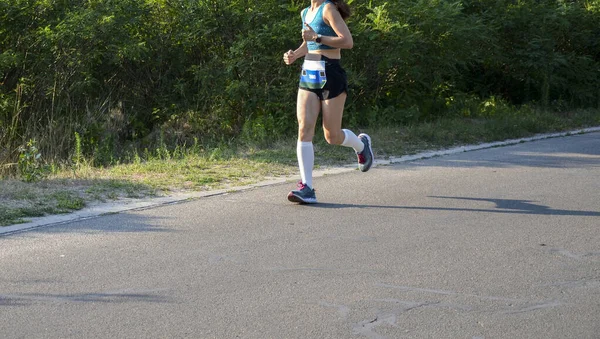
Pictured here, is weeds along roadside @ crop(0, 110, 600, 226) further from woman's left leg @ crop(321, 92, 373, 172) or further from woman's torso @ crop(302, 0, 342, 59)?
woman's torso @ crop(302, 0, 342, 59)

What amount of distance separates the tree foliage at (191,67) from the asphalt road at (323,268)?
4.49m

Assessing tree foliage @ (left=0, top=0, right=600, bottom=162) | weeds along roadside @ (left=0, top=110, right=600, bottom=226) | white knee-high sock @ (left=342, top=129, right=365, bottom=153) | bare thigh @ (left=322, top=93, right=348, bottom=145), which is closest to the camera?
weeds along roadside @ (left=0, top=110, right=600, bottom=226)

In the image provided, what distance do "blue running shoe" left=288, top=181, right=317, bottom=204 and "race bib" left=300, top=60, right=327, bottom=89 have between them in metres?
0.87

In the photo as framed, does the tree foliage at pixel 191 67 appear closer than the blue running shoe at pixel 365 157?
No

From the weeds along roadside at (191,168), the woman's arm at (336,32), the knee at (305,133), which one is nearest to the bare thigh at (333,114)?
the knee at (305,133)

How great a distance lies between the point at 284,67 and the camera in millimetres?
13180

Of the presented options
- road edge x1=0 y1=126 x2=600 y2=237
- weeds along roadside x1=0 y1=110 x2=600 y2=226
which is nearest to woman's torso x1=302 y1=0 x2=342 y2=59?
road edge x1=0 y1=126 x2=600 y2=237

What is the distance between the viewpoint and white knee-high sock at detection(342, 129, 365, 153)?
337 inches

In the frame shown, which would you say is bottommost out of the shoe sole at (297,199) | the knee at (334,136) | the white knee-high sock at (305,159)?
the shoe sole at (297,199)

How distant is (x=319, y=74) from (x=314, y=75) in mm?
46

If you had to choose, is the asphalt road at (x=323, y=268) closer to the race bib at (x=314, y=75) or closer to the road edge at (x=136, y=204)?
the road edge at (x=136, y=204)

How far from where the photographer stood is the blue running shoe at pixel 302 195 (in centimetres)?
804

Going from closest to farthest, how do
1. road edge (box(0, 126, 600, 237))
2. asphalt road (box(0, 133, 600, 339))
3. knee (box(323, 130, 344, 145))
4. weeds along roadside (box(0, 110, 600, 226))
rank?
asphalt road (box(0, 133, 600, 339)), road edge (box(0, 126, 600, 237)), weeds along roadside (box(0, 110, 600, 226)), knee (box(323, 130, 344, 145))

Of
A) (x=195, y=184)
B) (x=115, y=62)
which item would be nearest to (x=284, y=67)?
(x=115, y=62)
